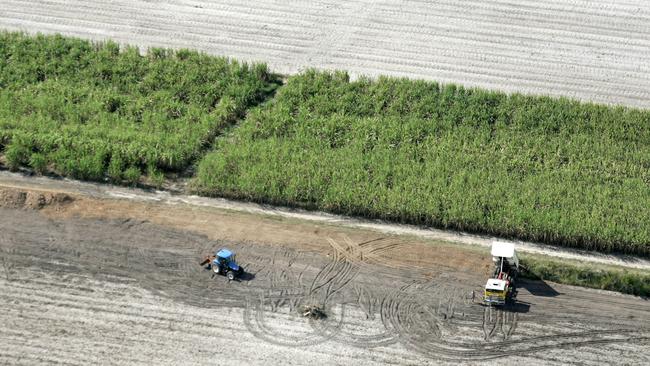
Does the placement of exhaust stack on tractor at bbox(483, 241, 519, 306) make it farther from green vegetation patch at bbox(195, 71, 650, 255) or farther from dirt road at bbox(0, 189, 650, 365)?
green vegetation patch at bbox(195, 71, 650, 255)

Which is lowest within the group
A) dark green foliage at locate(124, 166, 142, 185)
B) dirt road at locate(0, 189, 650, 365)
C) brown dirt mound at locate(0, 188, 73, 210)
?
dirt road at locate(0, 189, 650, 365)

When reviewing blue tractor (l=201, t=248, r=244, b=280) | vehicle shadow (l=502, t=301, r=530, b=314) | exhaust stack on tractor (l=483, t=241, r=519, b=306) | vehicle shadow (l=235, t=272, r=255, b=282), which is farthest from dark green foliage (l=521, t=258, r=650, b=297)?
blue tractor (l=201, t=248, r=244, b=280)

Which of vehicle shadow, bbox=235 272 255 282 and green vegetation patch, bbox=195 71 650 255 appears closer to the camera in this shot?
vehicle shadow, bbox=235 272 255 282

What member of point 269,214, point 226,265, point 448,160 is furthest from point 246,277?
point 448,160

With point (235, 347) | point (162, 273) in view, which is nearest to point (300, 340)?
point (235, 347)

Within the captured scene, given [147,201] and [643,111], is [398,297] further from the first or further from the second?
[643,111]

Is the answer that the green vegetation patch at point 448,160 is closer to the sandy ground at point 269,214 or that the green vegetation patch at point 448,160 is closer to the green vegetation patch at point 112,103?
the sandy ground at point 269,214

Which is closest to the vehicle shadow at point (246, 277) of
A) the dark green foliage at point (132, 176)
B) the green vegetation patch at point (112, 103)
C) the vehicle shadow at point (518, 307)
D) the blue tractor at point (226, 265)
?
the blue tractor at point (226, 265)
